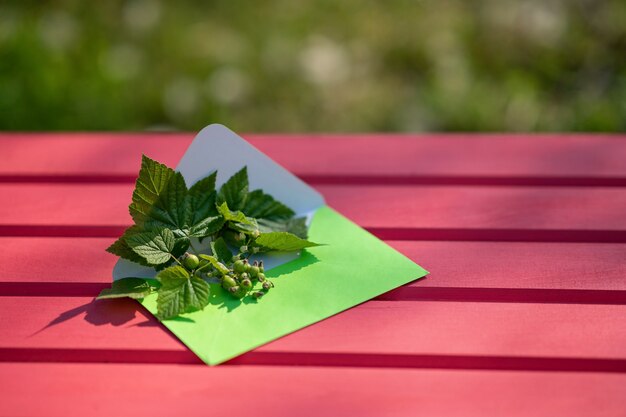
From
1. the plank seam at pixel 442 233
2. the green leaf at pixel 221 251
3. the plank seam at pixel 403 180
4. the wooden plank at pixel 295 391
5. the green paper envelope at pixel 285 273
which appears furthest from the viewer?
the plank seam at pixel 403 180

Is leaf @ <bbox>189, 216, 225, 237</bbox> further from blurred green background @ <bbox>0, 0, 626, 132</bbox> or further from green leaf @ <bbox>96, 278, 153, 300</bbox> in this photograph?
blurred green background @ <bbox>0, 0, 626, 132</bbox>

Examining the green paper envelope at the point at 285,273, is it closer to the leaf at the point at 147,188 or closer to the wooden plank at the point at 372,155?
the leaf at the point at 147,188

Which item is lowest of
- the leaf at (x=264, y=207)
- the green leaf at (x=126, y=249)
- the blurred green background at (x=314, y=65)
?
the green leaf at (x=126, y=249)

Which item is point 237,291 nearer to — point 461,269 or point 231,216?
point 231,216

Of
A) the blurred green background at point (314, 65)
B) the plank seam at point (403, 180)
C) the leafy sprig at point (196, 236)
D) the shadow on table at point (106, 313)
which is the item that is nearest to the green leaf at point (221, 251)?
the leafy sprig at point (196, 236)

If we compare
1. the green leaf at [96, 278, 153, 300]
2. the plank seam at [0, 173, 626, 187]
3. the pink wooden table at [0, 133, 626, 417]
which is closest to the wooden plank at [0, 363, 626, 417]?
the pink wooden table at [0, 133, 626, 417]

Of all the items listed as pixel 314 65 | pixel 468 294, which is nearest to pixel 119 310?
pixel 468 294
